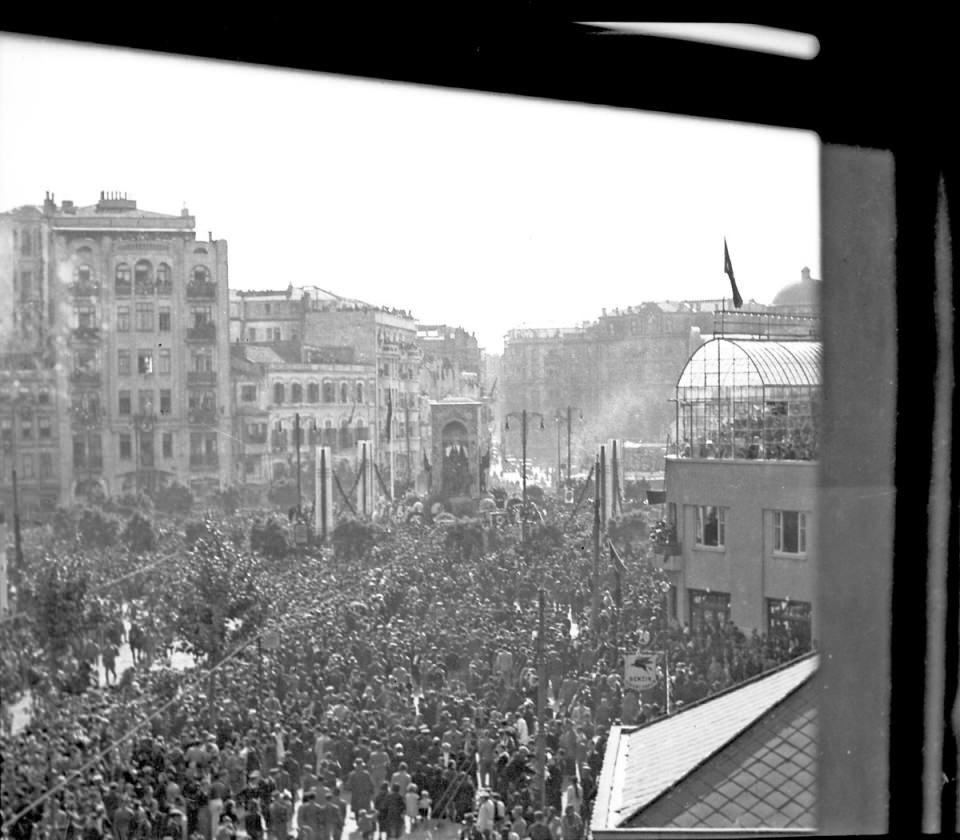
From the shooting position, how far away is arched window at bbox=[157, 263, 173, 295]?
1.92 metres

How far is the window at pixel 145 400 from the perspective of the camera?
1876 mm

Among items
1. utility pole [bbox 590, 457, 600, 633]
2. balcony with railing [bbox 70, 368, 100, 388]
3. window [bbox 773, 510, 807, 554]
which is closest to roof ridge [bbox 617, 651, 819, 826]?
window [bbox 773, 510, 807, 554]

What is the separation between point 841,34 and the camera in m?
1.24

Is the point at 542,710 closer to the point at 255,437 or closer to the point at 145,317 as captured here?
the point at 255,437

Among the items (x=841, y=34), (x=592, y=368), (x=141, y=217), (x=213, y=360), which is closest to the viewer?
(x=841, y=34)

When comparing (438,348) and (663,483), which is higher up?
(438,348)

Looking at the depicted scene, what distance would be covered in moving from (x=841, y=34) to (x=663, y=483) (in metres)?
1.55

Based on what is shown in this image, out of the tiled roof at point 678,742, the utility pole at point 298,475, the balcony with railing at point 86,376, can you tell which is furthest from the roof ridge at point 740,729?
the balcony with railing at point 86,376

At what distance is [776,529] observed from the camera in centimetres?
212

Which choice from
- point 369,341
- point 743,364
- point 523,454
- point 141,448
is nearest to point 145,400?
point 141,448

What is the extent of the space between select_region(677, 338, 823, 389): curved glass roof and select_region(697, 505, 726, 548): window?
35 centimetres

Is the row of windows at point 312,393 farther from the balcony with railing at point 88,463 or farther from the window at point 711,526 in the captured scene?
the window at point 711,526

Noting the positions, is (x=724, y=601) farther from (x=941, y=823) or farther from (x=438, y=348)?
(x=941, y=823)

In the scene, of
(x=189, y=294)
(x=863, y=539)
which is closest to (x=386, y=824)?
(x=189, y=294)
